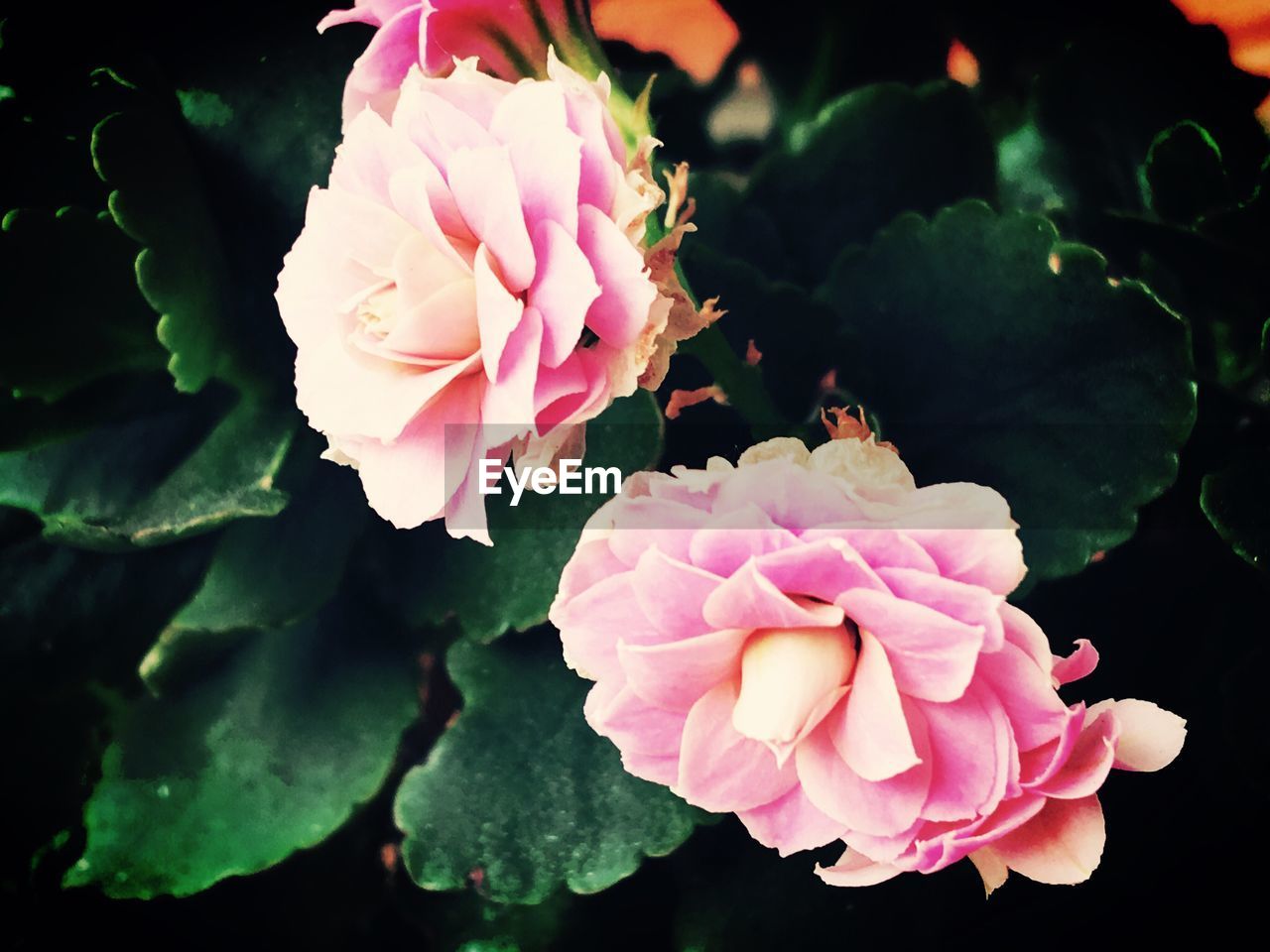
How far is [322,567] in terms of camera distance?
1.41ft

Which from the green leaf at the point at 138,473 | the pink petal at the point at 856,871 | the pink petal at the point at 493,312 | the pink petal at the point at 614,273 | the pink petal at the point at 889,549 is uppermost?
the pink petal at the point at 614,273

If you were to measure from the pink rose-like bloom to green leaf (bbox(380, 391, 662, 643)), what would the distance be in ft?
0.13

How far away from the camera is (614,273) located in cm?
30

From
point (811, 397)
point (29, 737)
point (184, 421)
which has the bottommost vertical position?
point (29, 737)

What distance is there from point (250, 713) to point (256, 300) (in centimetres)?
18

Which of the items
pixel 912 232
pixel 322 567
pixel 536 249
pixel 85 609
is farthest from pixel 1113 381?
pixel 85 609

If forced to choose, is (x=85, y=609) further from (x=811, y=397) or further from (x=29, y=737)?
(x=811, y=397)

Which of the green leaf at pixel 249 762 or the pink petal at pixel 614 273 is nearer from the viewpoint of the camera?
the pink petal at pixel 614 273

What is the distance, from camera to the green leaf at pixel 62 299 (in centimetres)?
40

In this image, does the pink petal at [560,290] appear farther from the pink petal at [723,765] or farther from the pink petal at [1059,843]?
the pink petal at [1059,843]

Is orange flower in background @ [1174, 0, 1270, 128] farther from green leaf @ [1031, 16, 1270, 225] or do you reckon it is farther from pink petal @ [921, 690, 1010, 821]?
pink petal @ [921, 690, 1010, 821]

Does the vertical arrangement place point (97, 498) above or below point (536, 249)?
below

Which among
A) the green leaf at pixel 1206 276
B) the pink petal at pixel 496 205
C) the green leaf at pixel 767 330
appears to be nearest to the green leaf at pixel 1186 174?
the green leaf at pixel 1206 276

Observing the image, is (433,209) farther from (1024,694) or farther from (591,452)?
(1024,694)
